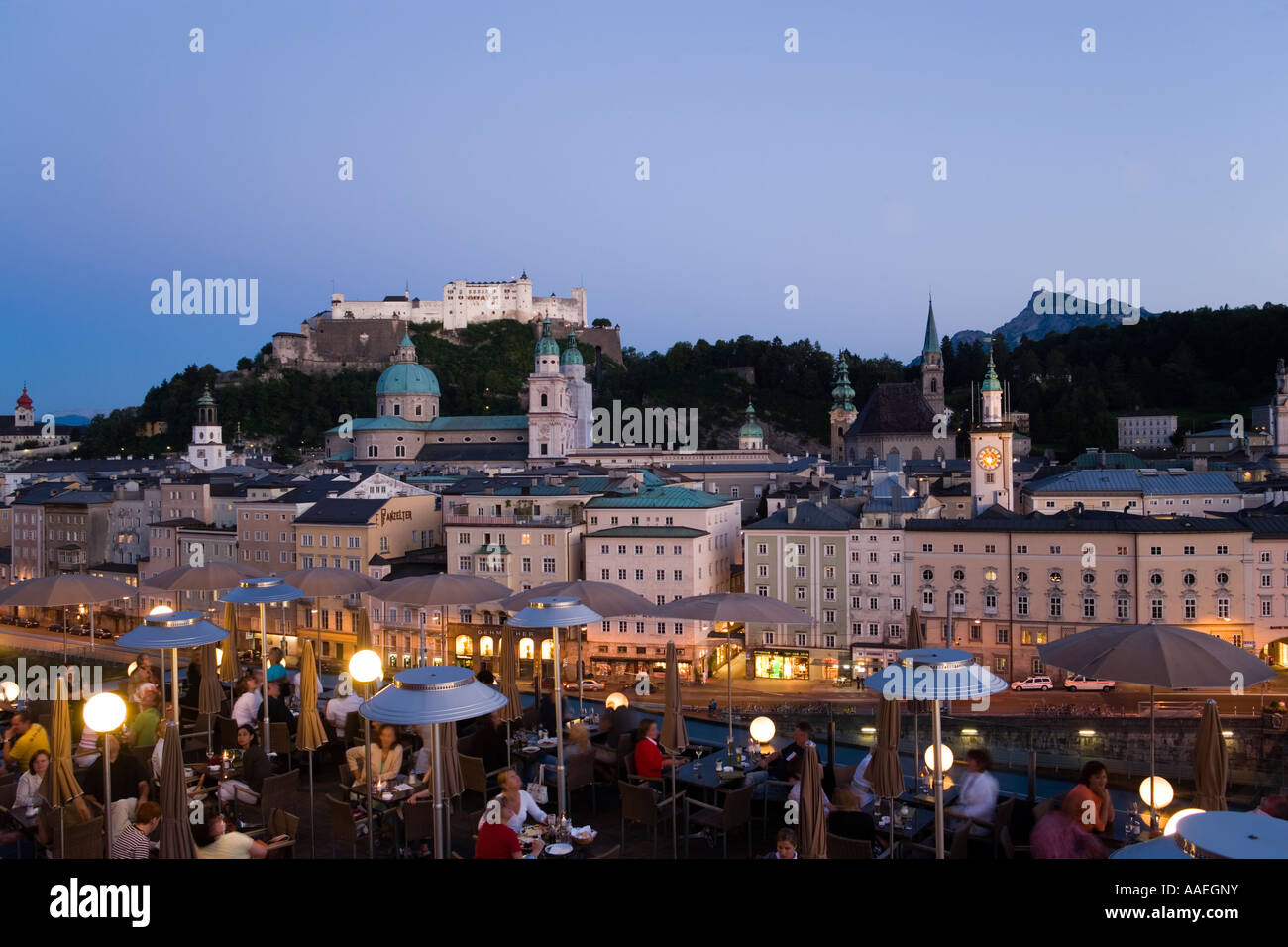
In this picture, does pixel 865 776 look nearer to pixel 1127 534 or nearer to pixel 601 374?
pixel 1127 534

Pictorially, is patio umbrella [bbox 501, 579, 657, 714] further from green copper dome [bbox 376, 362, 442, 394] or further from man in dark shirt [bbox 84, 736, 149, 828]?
green copper dome [bbox 376, 362, 442, 394]

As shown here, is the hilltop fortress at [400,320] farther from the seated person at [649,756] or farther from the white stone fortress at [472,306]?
the seated person at [649,756]

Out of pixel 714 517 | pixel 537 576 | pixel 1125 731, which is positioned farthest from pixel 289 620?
pixel 1125 731

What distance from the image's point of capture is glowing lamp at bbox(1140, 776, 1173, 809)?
28.1 feet

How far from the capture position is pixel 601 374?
11025 cm

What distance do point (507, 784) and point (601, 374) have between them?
4049 inches

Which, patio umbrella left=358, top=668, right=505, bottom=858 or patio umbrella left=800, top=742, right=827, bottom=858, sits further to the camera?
patio umbrella left=358, top=668, right=505, bottom=858

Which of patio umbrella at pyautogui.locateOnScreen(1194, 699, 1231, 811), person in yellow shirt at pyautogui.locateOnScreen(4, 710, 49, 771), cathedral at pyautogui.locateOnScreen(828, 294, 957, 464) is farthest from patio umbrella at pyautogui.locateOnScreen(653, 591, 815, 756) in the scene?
cathedral at pyautogui.locateOnScreen(828, 294, 957, 464)

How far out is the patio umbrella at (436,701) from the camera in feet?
24.1

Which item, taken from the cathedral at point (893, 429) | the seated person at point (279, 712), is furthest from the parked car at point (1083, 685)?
the cathedral at point (893, 429)

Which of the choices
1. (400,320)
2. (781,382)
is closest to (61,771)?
(781,382)

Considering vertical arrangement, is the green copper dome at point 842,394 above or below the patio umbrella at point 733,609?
above

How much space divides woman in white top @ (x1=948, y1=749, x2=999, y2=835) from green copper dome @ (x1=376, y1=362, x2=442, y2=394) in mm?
87425

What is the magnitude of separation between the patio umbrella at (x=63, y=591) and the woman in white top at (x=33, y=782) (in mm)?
4743
